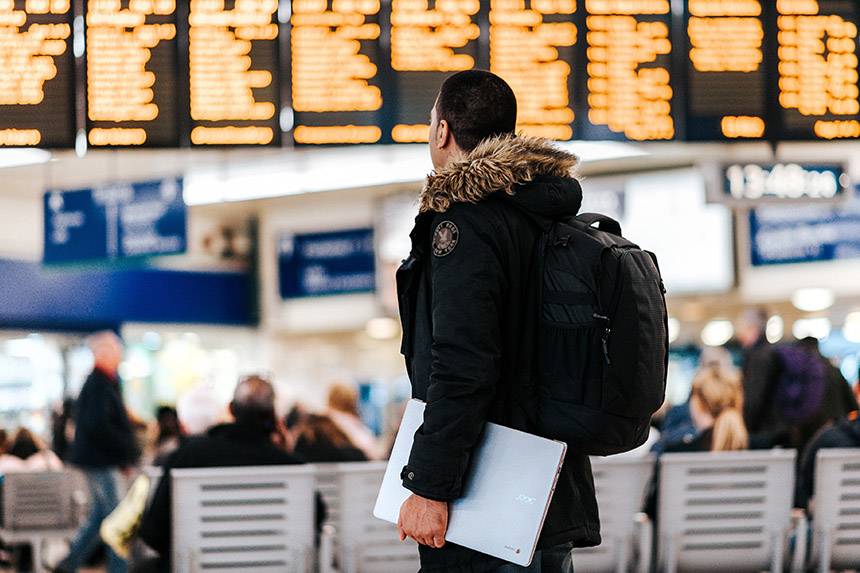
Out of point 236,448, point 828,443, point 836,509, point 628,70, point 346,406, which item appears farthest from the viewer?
point 346,406

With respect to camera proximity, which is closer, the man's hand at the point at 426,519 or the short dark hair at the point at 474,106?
the man's hand at the point at 426,519

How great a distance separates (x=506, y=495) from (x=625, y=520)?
373cm

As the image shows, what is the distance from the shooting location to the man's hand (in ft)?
9.14

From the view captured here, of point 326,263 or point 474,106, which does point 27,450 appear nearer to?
point 326,263

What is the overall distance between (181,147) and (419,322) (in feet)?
12.8

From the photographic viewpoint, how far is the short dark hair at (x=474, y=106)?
9.87ft

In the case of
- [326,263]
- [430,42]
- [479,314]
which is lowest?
[479,314]

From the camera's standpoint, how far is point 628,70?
6977mm

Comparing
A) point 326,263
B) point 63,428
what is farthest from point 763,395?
point 326,263

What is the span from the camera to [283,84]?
21.9 feet

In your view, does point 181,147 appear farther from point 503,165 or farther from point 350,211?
point 350,211

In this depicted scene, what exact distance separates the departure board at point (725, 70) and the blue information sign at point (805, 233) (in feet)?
22.4

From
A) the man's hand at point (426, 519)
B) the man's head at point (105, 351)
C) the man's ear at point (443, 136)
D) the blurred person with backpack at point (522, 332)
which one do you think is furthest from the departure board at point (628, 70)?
the man's hand at point (426, 519)

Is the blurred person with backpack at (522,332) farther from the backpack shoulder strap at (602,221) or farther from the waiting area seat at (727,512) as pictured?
the waiting area seat at (727,512)
